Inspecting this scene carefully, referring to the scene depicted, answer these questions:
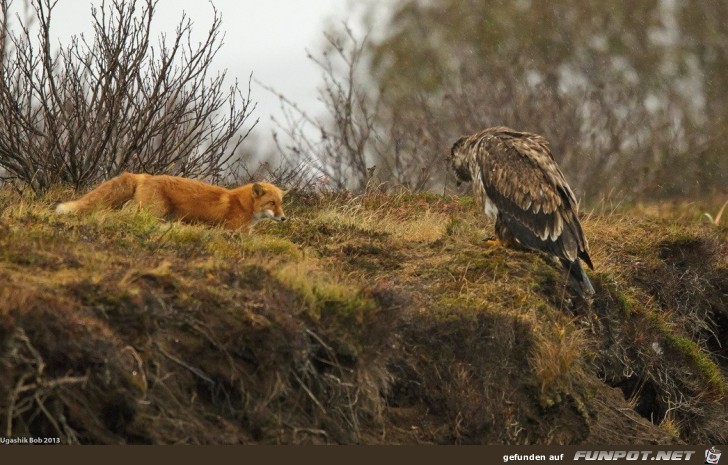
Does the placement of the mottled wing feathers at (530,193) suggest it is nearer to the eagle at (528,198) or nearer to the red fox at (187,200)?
the eagle at (528,198)

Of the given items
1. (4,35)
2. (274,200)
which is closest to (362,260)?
(274,200)

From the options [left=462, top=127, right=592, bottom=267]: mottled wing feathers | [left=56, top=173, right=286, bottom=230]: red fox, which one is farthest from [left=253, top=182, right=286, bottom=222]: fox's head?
[left=462, top=127, right=592, bottom=267]: mottled wing feathers

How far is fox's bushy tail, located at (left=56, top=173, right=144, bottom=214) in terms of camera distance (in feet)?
32.6

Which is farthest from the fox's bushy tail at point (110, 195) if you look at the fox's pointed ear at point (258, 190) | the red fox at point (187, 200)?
the fox's pointed ear at point (258, 190)

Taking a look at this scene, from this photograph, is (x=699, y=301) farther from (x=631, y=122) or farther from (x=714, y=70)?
(x=714, y=70)

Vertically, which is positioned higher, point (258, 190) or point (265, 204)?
point (258, 190)

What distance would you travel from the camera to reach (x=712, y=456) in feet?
27.8

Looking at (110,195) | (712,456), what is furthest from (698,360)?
(110,195)

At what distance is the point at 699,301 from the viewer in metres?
11.8

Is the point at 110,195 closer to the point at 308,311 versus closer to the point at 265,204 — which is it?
the point at 265,204

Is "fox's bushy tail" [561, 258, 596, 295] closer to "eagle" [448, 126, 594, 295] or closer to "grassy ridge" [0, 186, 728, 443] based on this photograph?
"eagle" [448, 126, 594, 295]

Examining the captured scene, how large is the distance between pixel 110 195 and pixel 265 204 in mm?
1285

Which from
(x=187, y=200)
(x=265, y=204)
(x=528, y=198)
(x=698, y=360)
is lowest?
(x=698, y=360)

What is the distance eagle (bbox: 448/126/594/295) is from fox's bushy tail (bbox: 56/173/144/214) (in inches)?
116
